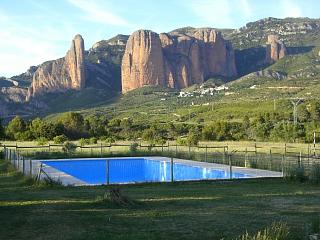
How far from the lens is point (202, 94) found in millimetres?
100125

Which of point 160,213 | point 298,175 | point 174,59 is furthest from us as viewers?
point 174,59

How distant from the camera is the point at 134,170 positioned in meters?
24.7

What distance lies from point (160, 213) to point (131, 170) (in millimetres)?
16146

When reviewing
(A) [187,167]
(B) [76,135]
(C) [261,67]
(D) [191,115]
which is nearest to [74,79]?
(C) [261,67]

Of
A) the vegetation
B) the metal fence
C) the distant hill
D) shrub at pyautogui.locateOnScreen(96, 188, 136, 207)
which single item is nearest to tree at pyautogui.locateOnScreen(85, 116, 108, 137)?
the vegetation

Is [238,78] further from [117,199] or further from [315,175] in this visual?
[117,199]

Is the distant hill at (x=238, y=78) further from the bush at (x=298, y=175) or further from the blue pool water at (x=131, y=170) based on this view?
the bush at (x=298, y=175)

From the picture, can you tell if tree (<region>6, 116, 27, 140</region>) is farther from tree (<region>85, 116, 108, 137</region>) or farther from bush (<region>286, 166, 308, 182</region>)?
bush (<region>286, 166, 308, 182</region>)

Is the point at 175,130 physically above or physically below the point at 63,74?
below

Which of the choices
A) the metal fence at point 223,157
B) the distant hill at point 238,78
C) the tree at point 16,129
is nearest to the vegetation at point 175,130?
the tree at point 16,129

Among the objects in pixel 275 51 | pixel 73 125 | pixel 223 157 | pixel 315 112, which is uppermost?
pixel 275 51

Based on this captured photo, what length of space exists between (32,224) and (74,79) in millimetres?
113846

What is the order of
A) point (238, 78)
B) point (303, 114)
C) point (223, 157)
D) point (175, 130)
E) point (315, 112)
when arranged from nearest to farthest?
1. point (223, 157)
2. point (175, 130)
3. point (315, 112)
4. point (303, 114)
5. point (238, 78)

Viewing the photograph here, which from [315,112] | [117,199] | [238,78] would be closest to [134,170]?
[117,199]
